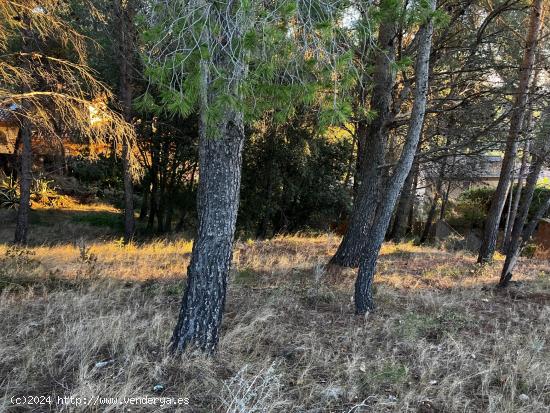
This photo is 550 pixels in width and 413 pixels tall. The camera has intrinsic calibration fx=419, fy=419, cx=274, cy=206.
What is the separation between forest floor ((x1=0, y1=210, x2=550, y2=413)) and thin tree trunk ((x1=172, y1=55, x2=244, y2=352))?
25cm

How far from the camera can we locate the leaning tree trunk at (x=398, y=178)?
4.64m

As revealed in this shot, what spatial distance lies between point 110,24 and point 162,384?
9802 millimetres

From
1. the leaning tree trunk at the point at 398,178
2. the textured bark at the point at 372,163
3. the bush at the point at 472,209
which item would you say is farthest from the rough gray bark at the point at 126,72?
the bush at the point at 472,209

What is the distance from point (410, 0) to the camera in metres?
3.73

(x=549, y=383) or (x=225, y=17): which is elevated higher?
(x=225, y=17)

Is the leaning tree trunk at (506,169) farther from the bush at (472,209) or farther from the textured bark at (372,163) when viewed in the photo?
the bush at (472,209)

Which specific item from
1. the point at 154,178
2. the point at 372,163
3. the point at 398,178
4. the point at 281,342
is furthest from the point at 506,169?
the point at 154,178

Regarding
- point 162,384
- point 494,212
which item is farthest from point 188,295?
point 494,212

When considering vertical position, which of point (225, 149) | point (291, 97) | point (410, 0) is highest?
point (410, 0)

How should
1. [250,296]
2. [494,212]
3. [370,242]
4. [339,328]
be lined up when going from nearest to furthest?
[339,328] → [370,242] → [250,296] → [494,212]

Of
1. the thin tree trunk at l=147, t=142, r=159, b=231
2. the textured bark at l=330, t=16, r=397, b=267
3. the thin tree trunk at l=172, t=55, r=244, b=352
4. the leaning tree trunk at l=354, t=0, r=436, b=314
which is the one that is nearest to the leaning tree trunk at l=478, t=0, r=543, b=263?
the textured bark at l=330, t=16, r=397, b=267

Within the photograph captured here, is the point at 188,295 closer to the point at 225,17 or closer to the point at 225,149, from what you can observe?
the point at 225,149

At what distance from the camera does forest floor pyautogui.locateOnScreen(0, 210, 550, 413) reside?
3072 millimetres

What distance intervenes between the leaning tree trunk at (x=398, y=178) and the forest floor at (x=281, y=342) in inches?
13.3
